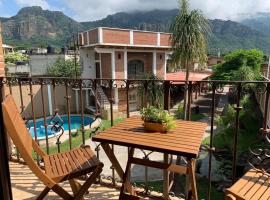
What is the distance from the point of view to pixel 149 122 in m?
2.07

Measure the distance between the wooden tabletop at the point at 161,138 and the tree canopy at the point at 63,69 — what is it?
20.6 meters

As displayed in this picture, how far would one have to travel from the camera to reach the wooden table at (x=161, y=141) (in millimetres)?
1702

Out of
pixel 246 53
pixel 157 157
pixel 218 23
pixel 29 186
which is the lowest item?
pixel 157 157

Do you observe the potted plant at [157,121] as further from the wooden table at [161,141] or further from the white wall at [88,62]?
the white wall at [88,62]

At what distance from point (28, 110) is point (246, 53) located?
1884cm

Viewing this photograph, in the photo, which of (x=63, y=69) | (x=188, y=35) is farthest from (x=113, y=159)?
(x=63, y=69)

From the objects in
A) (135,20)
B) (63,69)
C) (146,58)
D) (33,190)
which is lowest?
(33,190)

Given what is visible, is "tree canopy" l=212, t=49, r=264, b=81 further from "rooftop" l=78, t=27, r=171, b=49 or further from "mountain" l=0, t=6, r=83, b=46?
"mountain" l=0, t=6, r=83, b=46

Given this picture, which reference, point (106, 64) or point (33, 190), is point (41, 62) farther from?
point (33, 190)

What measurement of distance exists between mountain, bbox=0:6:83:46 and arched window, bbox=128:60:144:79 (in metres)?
67.1

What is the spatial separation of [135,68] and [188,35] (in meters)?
8.67

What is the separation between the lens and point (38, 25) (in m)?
97.9

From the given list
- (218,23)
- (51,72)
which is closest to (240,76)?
(51,72)

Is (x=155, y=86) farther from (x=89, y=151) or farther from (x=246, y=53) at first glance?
(x=246, y=53)
